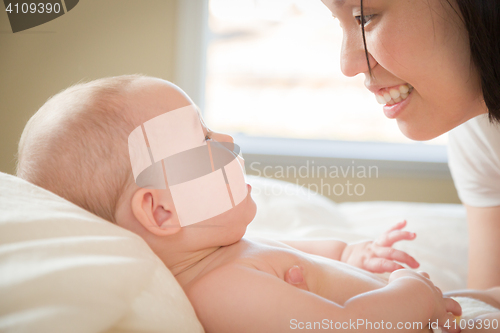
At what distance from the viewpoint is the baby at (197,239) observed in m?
0.58

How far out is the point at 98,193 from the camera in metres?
0.63

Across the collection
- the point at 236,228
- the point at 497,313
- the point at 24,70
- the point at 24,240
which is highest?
the point at 24,70

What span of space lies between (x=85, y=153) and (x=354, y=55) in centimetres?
57

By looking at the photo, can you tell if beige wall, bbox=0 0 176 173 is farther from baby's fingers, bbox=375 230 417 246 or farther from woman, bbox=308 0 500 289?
baby's fingers, bbox=375 230 417 246

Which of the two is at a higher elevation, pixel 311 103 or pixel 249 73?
pixel 249 73

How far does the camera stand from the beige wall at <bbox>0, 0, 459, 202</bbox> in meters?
0.83

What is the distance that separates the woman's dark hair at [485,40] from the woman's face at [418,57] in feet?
0.10

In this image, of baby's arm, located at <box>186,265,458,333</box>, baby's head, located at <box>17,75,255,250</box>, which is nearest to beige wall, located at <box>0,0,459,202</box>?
baby's head, located at <box>17,75,255,250</box>

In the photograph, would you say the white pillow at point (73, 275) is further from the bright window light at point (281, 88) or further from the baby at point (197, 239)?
the bright window light at point (281, 88)

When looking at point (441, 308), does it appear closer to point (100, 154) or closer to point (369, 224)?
point (100, 154)

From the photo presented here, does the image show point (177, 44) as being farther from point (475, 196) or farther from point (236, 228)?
point (475, 196)

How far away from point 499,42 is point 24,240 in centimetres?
80

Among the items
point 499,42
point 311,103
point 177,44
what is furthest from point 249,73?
point 499,42

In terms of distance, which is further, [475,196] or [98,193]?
[475,196]
